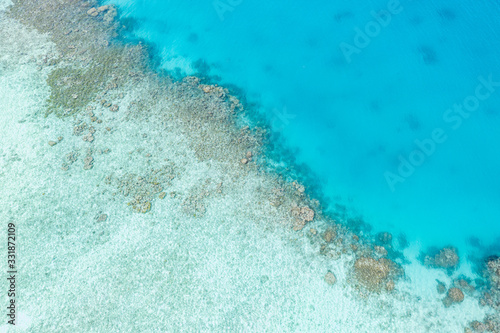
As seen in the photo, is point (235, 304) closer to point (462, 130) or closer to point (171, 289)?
point (171, 289)

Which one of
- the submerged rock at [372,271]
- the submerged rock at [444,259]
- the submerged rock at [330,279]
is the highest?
the submerged rock at [444,259]

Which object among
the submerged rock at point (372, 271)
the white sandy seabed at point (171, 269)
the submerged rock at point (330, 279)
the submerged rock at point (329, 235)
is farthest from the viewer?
the submerged rock at point (329, 235)

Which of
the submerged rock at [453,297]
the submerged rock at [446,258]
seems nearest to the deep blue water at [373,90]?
the submerged rock at [446,258]

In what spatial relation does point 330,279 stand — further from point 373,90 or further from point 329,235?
point 373,90

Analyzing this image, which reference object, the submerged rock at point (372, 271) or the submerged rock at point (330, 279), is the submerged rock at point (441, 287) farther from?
the submerged rock at point (330, 279)

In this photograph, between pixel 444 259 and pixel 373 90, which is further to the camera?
pixel 373 90

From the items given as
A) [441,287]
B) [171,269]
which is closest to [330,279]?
[441,287]

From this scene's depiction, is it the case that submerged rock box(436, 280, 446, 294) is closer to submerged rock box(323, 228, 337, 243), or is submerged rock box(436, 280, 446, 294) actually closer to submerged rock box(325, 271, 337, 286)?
submerged rock box(325, 271, 337, 286)
